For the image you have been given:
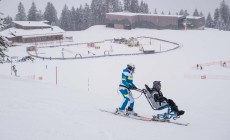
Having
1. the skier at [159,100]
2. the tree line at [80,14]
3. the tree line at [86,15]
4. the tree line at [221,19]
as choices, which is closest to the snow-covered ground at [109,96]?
the skier at [159,100]

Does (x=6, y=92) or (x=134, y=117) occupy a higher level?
(x=6, y=92)

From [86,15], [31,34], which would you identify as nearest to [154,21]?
[86,15]

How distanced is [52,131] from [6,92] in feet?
16.3

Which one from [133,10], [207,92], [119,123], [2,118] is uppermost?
[133,10]

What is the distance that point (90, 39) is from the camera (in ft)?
233

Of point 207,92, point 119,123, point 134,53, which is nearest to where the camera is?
point 119,123

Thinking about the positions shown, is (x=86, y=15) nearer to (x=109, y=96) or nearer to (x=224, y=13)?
(x=224, y=13)

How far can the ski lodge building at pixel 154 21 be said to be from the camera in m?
78.8

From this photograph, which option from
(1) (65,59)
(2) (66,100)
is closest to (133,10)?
(1) (65,59)

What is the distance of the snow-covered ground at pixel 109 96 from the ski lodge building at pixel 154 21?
56.2ft

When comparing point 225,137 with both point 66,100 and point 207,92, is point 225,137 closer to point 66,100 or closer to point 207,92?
point 66,100

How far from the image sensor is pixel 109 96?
737 inches

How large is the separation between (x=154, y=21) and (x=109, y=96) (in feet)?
215

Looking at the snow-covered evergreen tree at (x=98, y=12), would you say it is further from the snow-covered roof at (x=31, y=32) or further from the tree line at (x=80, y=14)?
the snow-covered roof at (x=31, y=32)
